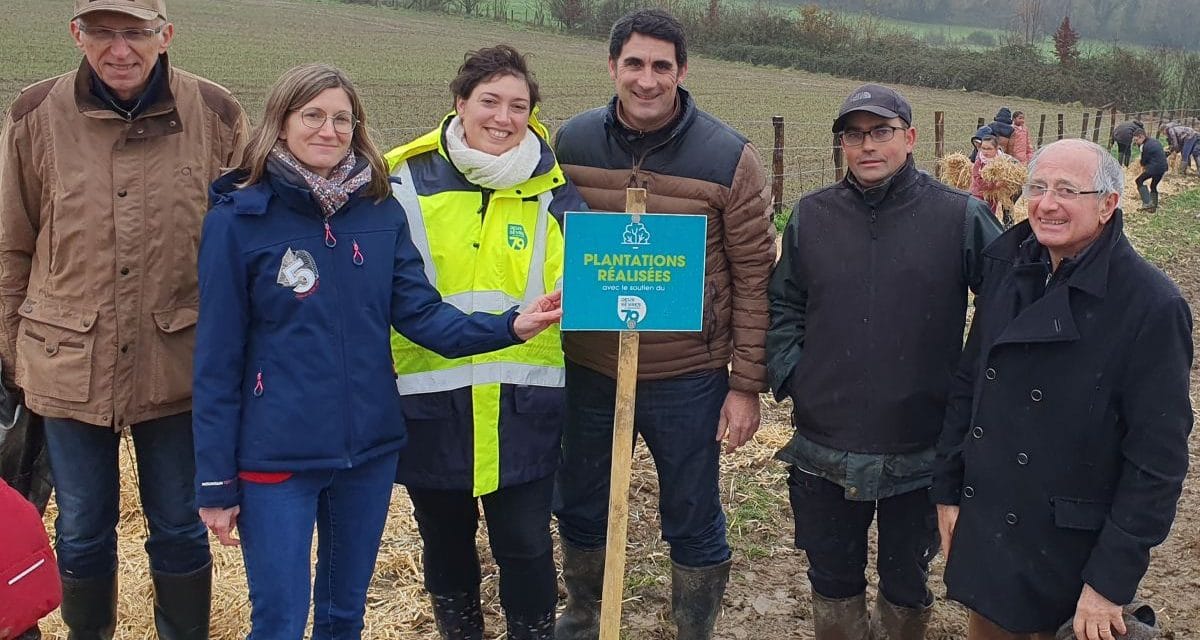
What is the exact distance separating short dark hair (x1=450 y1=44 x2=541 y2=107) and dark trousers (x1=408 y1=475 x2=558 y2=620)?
1.24m

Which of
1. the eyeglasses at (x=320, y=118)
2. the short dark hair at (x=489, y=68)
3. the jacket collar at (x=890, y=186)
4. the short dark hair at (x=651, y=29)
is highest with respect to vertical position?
the short dark hair at (x=651, y=29)

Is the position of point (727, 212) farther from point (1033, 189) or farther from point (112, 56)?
point (112, 56)

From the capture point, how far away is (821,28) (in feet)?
175

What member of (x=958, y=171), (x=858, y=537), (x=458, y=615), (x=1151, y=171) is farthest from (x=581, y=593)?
(x=1151, y=171)

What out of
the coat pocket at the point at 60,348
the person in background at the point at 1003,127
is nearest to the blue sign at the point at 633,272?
the coat pocket at the point at 60,348

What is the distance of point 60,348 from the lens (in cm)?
296

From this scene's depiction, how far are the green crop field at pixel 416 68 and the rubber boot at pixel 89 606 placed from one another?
12.4 metres

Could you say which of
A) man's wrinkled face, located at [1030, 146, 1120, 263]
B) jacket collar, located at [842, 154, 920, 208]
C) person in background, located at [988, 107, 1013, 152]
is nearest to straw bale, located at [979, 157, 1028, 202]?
person in background, located at [988, 107, 1013, 152]

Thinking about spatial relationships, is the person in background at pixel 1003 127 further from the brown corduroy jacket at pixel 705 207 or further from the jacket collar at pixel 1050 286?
the jacket collar at pixel 1050 286

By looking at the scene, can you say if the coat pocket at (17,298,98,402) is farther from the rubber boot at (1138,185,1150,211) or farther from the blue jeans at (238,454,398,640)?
the rubber boot at (1138,185,1150,211)

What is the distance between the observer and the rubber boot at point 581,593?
12.4ft

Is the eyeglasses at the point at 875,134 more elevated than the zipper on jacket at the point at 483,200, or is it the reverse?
the eyeglasses at the point at 875,134

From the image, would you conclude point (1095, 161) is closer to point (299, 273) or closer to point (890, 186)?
point (890, 186)

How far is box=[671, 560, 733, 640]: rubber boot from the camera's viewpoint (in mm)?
3604
